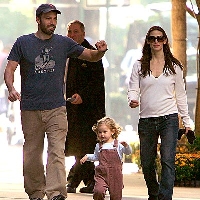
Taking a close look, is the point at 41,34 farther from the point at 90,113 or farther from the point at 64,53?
the point at 90,113

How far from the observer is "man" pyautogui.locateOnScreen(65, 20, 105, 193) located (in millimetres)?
13461

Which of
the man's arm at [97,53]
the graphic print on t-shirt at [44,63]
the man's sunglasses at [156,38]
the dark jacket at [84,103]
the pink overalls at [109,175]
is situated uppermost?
the man's sunglasses at [156,38]

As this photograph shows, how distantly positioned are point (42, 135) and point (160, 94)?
4.08 feet

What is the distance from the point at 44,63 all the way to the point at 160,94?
117cm

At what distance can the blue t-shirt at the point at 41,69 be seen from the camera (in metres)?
11.1

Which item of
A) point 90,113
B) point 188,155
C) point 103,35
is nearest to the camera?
point 90,113

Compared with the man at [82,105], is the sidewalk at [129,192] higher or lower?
lower

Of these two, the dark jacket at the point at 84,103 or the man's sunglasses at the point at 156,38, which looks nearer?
the man's sunglasses at the point at 156,38

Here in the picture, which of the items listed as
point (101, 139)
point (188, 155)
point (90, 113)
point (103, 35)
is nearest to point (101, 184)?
point (101, 139)

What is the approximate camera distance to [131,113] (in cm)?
2409

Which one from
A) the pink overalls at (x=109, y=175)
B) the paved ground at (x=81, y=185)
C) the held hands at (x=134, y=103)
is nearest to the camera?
the pink overalls at (x=109, y=175)

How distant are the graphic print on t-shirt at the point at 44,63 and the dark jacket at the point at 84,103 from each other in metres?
2.33

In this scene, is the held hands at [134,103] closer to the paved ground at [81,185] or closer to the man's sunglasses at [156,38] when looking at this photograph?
the man's sunglasses at [156,38]

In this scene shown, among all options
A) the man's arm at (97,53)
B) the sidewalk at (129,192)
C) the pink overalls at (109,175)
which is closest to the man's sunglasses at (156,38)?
the man's arm at (97,53)
